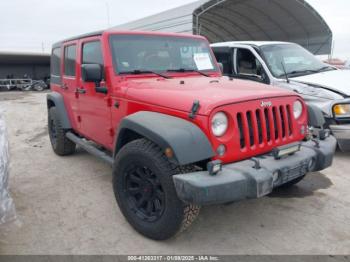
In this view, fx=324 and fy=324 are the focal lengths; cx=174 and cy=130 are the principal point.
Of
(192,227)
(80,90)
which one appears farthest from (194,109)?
(80,90)

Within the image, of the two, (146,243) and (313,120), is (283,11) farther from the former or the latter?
(146,243)

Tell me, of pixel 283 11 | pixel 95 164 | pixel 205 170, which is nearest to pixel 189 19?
pixel 283 11

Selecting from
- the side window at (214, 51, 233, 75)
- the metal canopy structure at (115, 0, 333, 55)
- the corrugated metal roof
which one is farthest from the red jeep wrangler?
the corrugated metal roof

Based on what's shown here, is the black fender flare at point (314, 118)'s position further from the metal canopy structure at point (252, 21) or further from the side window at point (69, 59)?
the metal canopy structure at point (252, 21)

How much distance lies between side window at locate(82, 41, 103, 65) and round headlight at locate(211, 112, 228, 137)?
66.5 inches

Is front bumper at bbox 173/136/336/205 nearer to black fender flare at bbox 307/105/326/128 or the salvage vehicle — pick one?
black fender flare at bbox 307/105/326/128

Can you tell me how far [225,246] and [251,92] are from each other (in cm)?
137

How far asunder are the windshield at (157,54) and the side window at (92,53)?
0.22 meters

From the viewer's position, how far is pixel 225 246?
2803 millimetres

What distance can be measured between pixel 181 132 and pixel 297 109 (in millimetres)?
1457

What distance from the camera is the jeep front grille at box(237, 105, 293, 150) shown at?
2680mm

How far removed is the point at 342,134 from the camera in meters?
4.75

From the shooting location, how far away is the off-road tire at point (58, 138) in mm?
5154

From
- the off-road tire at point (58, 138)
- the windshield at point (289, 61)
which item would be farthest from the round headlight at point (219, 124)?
the windshield at point (289, 61)
